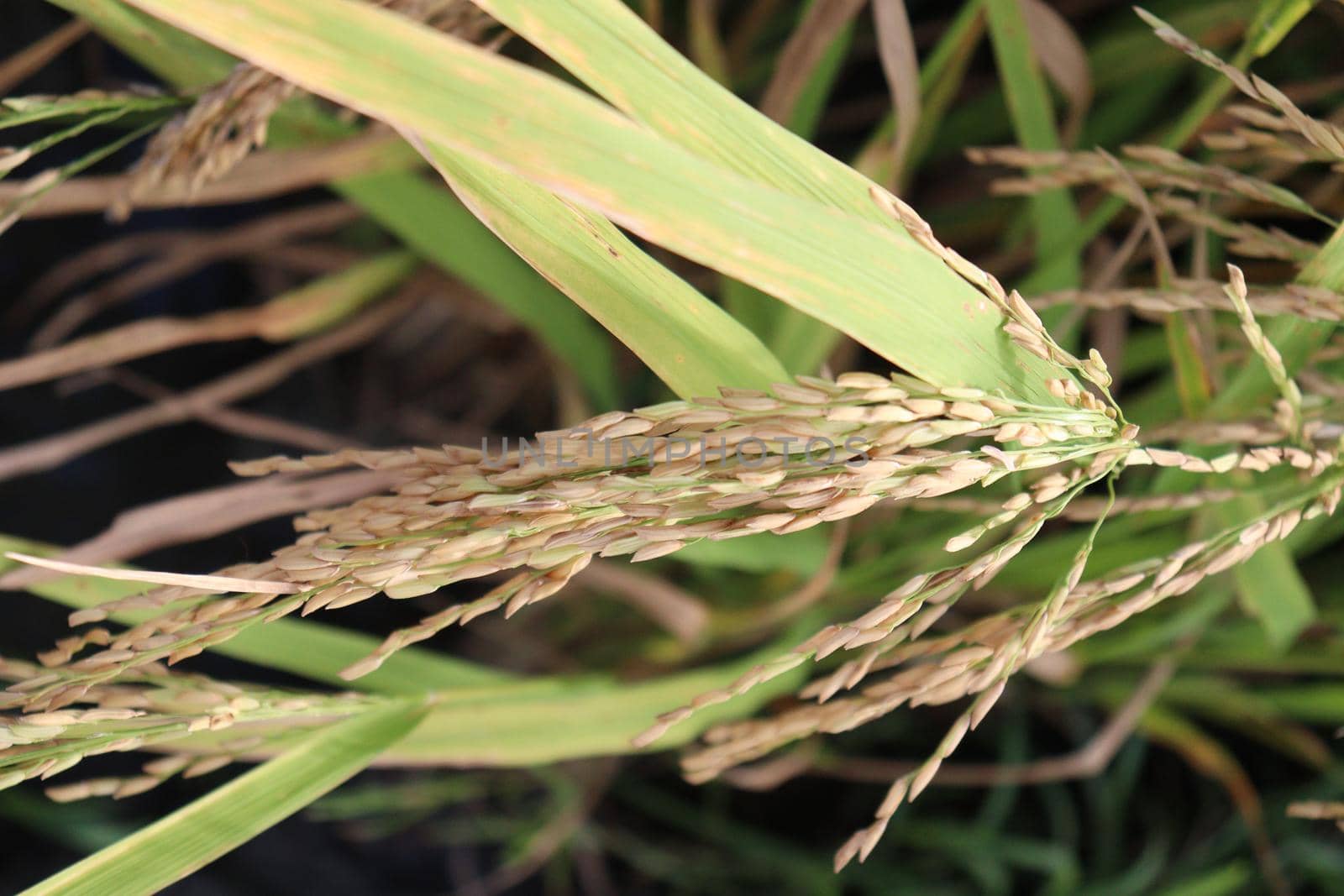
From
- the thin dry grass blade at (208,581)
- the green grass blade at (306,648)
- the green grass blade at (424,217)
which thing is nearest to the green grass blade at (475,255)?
the green grass blade at (424,217)

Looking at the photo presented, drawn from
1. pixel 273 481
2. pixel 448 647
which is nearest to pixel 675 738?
pixel 273 481

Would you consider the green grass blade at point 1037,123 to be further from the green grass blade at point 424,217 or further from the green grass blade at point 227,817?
the green grass blade at point 227,817

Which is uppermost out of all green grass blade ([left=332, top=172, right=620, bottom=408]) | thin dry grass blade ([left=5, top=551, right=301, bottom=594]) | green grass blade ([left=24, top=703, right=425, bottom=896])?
green grass blade ([left=332, top=172, right=620, bottom=408])

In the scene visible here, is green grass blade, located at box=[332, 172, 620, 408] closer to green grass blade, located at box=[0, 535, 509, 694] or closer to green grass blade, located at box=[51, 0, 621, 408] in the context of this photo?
green grass blade, located at box=[51, 0, 621, 408]

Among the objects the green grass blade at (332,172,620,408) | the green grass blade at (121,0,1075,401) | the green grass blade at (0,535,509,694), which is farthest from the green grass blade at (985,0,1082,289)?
the green grass blade at (0,535,509,694)

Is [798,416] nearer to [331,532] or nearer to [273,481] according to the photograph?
[331,532]

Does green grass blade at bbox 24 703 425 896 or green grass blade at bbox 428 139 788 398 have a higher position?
green grass blade at bbox 428 139 788 398
